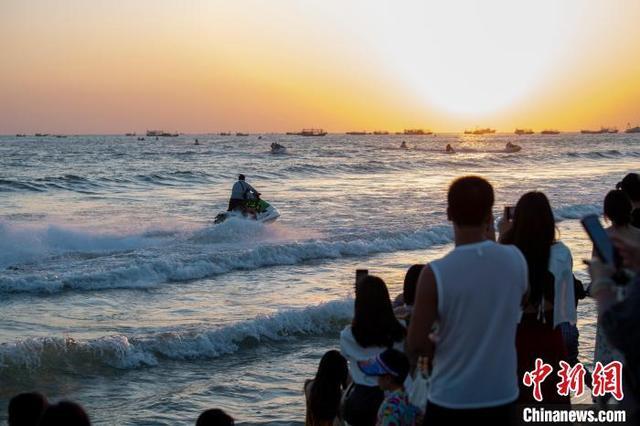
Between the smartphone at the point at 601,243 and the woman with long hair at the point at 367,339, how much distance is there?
4.20 ft

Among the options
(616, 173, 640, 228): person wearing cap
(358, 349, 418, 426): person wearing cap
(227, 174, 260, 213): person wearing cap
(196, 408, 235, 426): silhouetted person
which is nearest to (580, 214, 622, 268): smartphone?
(358, 349, 418, 426): person wearing cap

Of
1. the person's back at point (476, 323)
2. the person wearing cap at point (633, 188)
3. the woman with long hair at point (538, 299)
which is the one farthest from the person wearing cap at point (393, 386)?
the person wearing cap at point (633, 188)

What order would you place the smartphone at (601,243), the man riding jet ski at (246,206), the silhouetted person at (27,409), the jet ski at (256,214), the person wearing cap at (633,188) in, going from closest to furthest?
the smartphone at (601,243), the silhouetted person at (27,409), the person wearing cap at (633,188), the jet ski at (256,214), the man riding jet ski at (246,206)

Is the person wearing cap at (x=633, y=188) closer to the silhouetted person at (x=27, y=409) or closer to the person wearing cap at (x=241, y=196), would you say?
the silhouetted person at (x=27, y=409)

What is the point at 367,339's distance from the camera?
13.7 feet

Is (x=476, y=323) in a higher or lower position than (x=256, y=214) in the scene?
higher

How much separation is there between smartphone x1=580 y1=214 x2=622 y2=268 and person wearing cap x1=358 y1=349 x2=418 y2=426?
4.04 ft

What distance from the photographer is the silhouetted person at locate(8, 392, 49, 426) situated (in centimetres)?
400

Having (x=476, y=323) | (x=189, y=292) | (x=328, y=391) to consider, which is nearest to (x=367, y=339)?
(x=328, y=391)

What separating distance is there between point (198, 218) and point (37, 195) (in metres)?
11.5

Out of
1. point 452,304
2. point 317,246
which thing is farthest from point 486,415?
point 317,246

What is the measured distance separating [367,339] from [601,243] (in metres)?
1.64

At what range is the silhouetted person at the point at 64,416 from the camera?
3365mm

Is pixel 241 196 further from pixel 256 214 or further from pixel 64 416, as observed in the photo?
pixel 64 416
